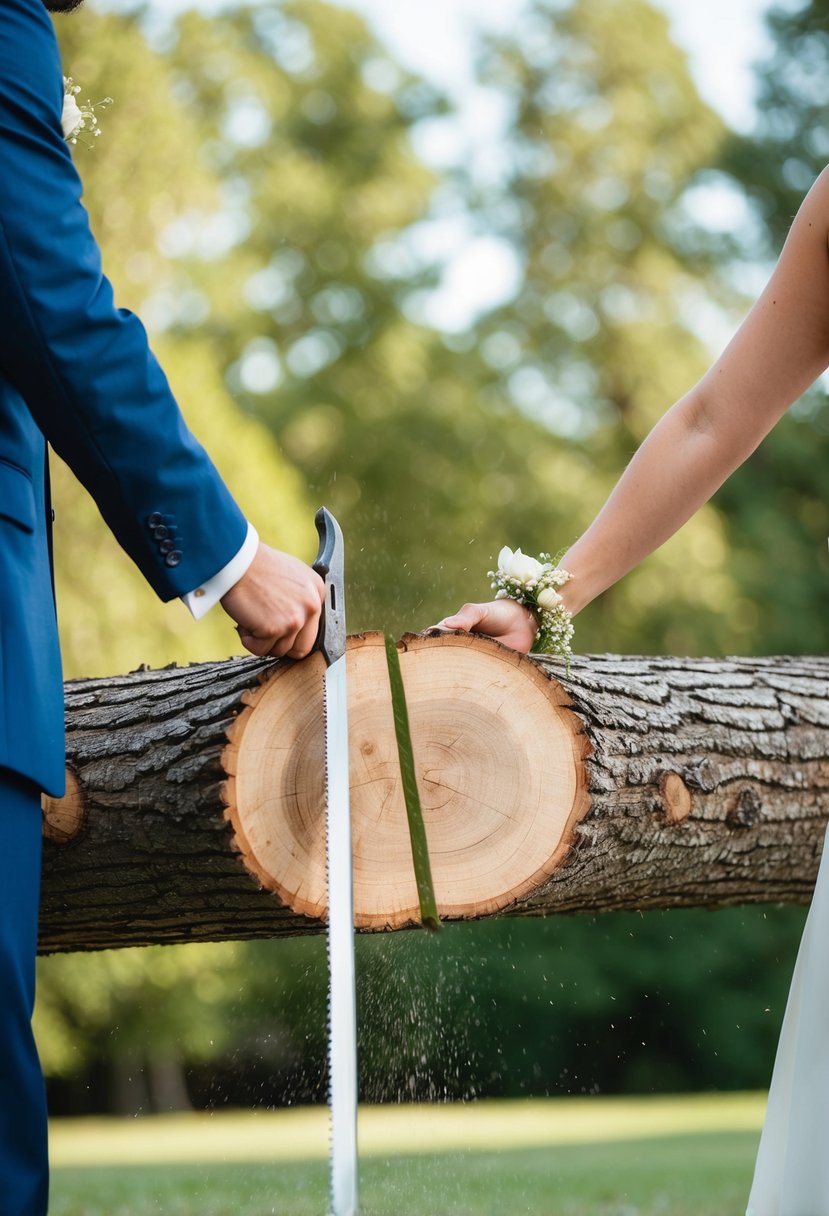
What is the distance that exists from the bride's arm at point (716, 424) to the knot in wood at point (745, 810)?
938 mm

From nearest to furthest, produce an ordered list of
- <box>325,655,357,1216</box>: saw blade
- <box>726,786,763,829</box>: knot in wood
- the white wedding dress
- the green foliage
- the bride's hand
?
the white wedding dress
<box>325,655,357,1216</box>: saw blade
the bride's hand
<box>726,786,763,829</box>: knot in wood
the green foliage

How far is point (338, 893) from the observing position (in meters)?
2.57

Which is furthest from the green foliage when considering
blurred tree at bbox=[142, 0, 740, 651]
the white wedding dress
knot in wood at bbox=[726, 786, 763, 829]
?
the white wedding dress

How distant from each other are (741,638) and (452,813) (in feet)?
45.4

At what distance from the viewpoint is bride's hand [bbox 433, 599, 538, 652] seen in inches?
121

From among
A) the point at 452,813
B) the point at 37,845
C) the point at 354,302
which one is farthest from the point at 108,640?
the point at 37,845

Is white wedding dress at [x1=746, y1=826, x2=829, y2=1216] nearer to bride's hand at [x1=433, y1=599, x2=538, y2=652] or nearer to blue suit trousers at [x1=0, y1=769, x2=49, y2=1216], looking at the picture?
bride's hand at [x1=433, y1=599, x2=538, y2=652]

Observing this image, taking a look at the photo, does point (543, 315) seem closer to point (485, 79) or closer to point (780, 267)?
point (485, 79)

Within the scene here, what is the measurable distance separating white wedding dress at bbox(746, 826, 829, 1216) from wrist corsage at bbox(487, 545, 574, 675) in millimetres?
883

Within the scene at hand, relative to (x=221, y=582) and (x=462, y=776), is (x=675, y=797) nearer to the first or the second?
(x=462, y=776)

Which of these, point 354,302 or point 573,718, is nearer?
point 573,718

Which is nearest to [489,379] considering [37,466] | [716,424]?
[716,424]

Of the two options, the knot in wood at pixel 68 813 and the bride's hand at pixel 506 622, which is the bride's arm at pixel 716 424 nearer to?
the bride's hand at pixel 506 622

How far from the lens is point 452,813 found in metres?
2.96
